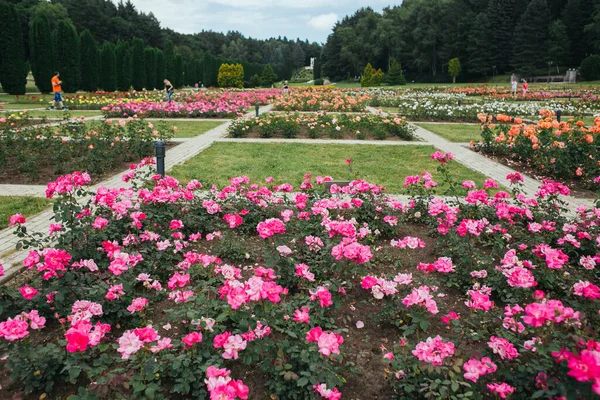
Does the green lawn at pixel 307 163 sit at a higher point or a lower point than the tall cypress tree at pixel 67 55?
lower

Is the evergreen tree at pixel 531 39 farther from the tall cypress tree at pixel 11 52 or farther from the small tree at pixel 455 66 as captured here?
the tall cypress tree at pixel 11 52

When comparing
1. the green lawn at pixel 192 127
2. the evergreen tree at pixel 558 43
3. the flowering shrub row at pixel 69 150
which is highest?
the evergreen tree at pixel 558 43

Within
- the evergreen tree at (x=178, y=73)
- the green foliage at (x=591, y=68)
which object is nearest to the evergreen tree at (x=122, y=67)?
the evergreen tree at (x=178, y=73)

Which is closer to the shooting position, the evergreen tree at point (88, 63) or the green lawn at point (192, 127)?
the green lawn at point (192, 127)

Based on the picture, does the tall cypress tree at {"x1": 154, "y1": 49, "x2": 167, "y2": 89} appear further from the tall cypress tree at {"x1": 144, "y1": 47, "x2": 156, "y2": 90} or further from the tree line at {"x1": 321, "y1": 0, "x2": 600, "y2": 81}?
the tree line at {"x1": 321, "y1": 0, "x2": 600, "y2": 81}

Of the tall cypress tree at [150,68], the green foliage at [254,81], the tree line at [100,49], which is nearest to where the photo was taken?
the tree line at [100,49]

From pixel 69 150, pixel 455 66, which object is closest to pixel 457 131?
pixel 69 150

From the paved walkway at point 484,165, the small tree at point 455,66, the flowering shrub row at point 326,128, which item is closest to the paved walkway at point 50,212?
the flowering shrub row at point 326,128

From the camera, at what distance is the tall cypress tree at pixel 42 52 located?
24.6 m

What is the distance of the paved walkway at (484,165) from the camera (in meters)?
6.21

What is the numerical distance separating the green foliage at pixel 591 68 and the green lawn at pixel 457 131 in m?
34.7

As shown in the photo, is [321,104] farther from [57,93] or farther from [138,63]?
[138,63]

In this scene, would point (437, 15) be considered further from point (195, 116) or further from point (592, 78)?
point (195, 116)

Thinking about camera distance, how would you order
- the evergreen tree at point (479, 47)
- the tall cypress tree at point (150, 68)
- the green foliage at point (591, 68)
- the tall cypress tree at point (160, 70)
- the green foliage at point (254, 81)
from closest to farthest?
the tall cypress tree at point (150, 68) → the tall cypress tree at point (160, 70) → the green foliage at point (591, 68) → the green foliage at point (254, 81) → the evergreen tree at point (479, 47)
